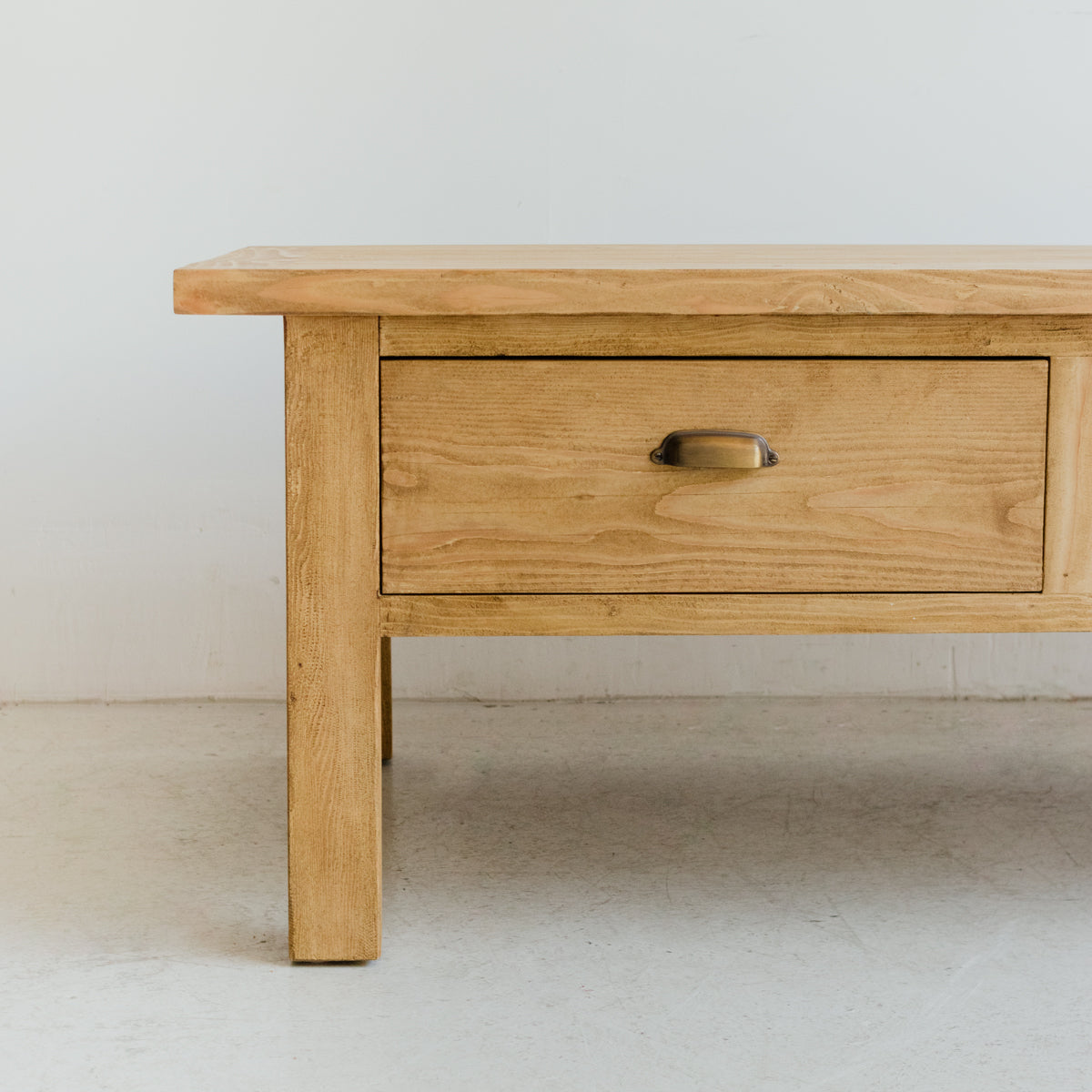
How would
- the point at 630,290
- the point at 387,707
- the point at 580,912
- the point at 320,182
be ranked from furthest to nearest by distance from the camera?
the point at 320,182, the point at 387,707, the point at 580,912, the point at 630,290

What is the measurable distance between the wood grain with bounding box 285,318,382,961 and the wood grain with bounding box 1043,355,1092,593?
596mm

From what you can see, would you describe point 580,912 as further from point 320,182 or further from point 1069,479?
point 320,182

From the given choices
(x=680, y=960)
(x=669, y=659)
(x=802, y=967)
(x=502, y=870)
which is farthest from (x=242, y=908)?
(x=669, y=659)

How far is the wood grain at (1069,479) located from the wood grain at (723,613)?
2 cm

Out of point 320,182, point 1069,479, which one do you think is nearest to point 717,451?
point 1069,479

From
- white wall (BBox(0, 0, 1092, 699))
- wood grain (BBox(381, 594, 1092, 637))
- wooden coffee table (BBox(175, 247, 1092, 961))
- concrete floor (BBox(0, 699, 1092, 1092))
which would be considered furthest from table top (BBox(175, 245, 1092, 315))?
white wall (BBox(0, 0, 1092, 699))

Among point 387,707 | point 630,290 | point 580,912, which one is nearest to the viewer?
point 630,290

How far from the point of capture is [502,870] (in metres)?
1.51

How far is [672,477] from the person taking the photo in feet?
4.06

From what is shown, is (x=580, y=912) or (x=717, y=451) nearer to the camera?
(x=717, y=451)

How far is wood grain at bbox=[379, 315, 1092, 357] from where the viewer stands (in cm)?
122

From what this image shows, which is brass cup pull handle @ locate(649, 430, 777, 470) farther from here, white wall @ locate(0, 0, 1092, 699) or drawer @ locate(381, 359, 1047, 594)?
white wall @ locate(0, 0, 1092, 699)

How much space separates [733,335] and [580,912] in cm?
59

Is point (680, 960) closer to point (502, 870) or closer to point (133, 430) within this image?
point (502, 870)
